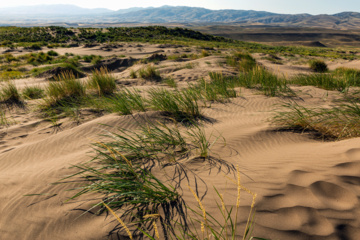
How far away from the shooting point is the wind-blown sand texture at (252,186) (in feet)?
4.75

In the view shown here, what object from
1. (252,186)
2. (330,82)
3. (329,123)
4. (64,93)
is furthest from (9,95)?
(330,82)

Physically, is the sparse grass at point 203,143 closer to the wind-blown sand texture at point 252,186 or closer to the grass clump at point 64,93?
the wind-blown sand texture at point 252,186

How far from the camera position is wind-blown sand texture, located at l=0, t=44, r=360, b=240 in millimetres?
1447

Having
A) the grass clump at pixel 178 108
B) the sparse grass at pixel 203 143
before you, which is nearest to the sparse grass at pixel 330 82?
the grass clump at pixel 178 108

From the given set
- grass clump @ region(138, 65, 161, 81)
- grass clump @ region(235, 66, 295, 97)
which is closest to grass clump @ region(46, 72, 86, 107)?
grass clump @ region(138, 65, 161, 81)

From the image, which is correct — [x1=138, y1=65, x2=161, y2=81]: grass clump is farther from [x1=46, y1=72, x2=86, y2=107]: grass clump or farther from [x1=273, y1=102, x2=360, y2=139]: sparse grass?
[x1=273, y1=102, x2=360, y2=139]: sparse grass

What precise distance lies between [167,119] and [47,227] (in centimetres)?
226

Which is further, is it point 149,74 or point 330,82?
point 149,74

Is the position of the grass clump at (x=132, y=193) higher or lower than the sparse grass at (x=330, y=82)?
lower

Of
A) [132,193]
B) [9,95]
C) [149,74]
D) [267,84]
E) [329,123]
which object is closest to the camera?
[132,193]

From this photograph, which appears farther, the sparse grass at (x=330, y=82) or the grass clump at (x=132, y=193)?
the sparse grass at (x=330, y=82)

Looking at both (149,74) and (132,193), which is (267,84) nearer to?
(132,193)

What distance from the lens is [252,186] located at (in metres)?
1.79

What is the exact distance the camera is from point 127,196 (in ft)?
5.86
